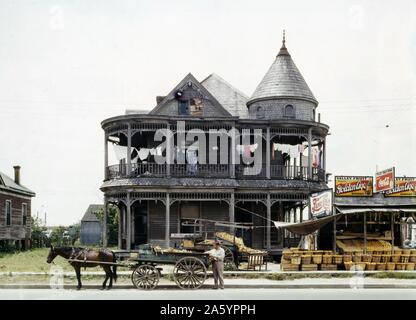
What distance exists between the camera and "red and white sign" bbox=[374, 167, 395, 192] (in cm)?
2511

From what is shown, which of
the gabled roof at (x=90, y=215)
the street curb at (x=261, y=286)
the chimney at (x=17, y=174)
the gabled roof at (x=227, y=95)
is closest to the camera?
the street curb at (x=261, y=286)

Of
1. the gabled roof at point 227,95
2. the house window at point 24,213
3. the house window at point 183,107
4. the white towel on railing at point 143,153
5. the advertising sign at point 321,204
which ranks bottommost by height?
the house window at point 24,213

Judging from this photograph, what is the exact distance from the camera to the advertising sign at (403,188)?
25.5 meters

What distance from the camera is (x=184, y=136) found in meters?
29.6

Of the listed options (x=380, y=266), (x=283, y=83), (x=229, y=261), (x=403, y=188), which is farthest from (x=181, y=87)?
(x=380, y=266)

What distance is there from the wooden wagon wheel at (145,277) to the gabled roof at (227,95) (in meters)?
19.2

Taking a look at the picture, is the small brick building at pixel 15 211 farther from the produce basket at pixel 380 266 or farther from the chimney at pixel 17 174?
the produce basket at pixel 380 266

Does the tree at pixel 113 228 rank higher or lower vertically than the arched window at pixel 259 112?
lower

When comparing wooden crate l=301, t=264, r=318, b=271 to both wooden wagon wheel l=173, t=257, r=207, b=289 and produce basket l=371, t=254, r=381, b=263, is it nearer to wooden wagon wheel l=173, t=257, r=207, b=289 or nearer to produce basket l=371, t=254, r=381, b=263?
produce basket l=371, t=254, r=381, b=263

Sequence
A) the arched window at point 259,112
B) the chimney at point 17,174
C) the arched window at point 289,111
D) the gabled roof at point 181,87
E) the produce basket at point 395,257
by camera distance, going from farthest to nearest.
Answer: the chimney at point 17,174, the arched window at point 259,112, the arched window at point 289,111, the gabled roof at point 181,87, the produce basket at point 395,257

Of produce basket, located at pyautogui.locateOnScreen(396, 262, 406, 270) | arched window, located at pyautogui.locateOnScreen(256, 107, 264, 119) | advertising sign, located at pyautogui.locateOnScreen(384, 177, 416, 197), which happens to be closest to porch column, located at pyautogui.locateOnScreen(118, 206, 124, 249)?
arched window, located at pyautogui.locateOnScreen(256, 107, 264, 119)

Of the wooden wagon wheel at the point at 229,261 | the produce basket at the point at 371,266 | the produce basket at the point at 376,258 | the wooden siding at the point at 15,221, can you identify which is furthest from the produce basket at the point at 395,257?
the wooden siding at the point at 15,221

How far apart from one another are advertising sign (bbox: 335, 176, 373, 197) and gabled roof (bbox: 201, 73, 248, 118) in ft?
34.8
